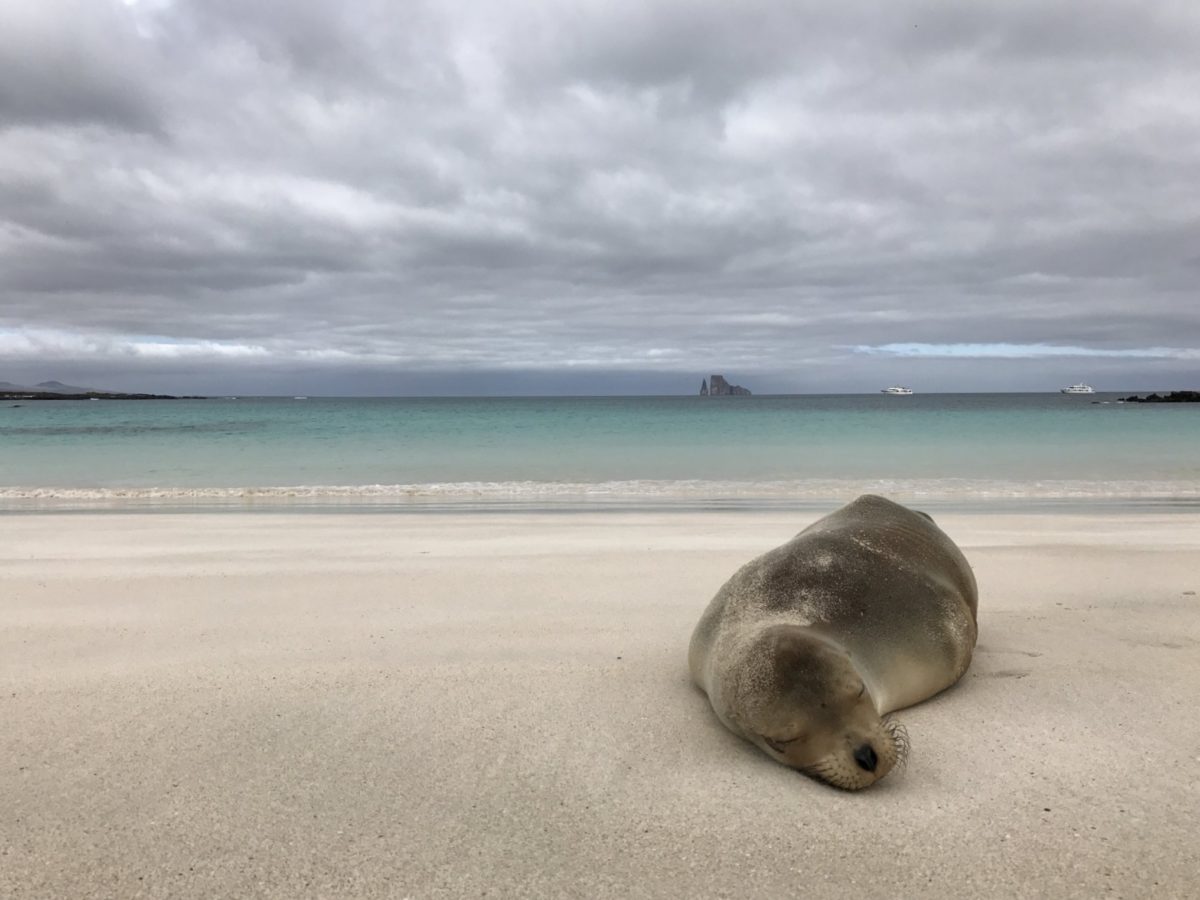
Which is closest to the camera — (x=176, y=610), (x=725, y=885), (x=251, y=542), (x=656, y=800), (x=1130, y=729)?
(x=725, y=885)

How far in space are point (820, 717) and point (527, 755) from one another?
1210 millimetres

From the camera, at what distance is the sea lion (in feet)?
10.0

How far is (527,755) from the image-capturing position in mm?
3490

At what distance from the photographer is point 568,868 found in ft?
8.74

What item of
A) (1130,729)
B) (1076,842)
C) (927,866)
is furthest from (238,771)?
(1130,729)

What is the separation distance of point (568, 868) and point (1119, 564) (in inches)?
262

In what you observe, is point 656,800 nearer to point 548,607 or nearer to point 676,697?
point 676,697

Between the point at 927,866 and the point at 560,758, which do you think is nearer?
the point at 927,866

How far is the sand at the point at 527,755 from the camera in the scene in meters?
2.64

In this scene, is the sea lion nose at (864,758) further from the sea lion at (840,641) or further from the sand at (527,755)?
the sand at (527,755)

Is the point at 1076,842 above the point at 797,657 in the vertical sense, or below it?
below

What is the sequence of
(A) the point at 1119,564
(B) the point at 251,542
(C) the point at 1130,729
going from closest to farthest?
(C) the point at 1130,729 < (A) the point at 1119,564 < (B) the point at 251,542

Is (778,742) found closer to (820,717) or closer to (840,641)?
(820,717)

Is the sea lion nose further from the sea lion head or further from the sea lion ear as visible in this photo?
the sea lion ear
